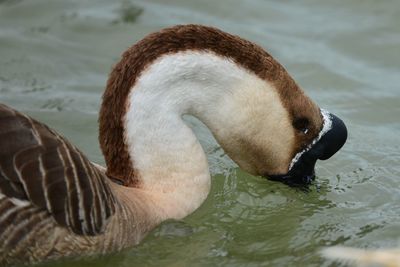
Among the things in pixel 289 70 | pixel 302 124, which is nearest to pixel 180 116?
pixel 302 124

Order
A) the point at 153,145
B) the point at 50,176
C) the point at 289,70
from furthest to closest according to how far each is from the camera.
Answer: the point at 289,70 → the point at 153,145 → the point at 50,176

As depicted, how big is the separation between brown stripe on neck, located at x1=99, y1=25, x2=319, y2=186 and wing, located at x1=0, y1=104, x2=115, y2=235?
48cm

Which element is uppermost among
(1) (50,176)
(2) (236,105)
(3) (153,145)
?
(2) (236,105)

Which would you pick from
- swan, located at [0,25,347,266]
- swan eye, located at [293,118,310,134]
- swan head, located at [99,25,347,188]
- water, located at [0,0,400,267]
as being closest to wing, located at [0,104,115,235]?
swan, located at [0,25,347,266]

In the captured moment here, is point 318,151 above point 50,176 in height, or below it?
above

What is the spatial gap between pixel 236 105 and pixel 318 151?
0.80m

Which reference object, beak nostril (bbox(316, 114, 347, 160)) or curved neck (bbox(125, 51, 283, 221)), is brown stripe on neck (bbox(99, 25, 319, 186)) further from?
beak nostril (bbox(316, 114, 347, 160))

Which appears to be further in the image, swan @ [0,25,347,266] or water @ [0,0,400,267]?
water @ [0,0,400,267]

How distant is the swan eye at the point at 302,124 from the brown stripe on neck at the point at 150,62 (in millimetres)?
302

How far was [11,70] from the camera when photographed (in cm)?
972

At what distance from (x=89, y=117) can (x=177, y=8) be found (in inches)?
124

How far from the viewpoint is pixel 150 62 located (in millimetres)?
6062

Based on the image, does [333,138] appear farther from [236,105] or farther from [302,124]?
[236,105]

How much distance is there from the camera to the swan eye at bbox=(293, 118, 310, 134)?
656 centimetres
